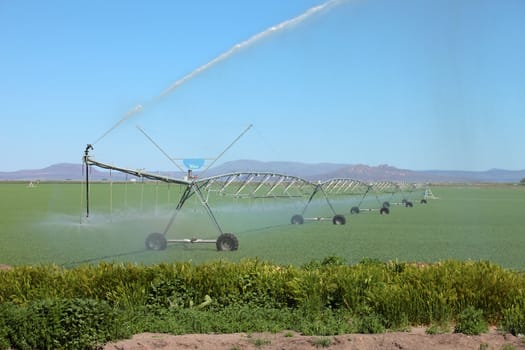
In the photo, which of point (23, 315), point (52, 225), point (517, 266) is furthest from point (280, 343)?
point (52, 225)

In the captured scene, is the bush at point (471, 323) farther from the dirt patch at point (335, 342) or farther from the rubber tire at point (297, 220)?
the rubber tire at point (297, 220)

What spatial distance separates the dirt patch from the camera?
813 centimetres

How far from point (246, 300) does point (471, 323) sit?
312 cm

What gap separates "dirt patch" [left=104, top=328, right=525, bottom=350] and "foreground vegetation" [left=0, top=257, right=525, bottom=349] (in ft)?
1.11

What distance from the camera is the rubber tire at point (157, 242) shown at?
2188 centimetres

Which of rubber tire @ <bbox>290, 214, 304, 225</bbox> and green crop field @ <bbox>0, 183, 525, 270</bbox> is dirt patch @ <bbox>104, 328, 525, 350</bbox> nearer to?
green crop field @ <bbox>0, 183, 525, 270</bbox>

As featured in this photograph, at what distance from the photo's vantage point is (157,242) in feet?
71.9

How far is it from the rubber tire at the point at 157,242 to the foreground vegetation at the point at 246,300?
1084cm

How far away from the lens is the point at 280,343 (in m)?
8.23

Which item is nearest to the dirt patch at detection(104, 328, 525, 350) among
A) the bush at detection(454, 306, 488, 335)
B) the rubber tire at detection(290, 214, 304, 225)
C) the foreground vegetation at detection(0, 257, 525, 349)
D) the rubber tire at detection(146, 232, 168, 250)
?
the bush at detection(454, 306, 488, 335)

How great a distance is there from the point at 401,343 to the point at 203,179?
1382cm

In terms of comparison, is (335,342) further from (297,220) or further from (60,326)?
(297,220)

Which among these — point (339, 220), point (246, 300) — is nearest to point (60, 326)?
point (246, 300)

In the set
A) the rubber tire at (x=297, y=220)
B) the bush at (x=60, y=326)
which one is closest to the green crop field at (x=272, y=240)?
the rubber tire at (x=297, y=220)
